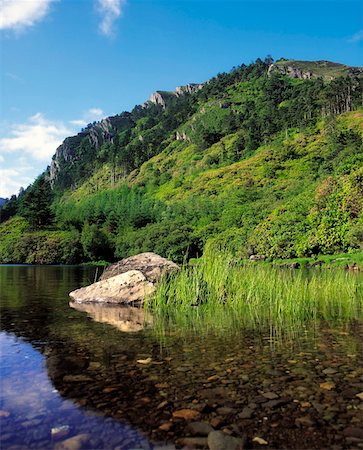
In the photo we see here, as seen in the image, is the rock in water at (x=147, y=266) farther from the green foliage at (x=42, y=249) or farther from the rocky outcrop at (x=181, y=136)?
the rocky outcrop at (x=181, y=136)

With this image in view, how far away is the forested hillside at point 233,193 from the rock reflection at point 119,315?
3177 centimetres

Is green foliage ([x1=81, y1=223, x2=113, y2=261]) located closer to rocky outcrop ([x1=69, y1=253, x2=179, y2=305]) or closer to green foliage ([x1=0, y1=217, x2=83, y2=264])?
green foliage ([x1=0, y1=217, x2=83, y2=264])

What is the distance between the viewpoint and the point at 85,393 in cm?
485

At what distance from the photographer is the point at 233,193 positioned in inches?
3920

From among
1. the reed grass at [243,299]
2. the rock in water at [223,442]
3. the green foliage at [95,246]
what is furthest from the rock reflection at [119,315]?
the green foliage at [95,246]

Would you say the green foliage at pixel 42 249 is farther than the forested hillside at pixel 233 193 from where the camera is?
Yes

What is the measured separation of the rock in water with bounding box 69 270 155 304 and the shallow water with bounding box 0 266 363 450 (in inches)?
226

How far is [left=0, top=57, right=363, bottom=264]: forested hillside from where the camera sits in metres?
56.6

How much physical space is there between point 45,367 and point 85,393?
140 centimetres

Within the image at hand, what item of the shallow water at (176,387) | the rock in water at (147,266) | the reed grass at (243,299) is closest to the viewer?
the shallow water at (176,387)

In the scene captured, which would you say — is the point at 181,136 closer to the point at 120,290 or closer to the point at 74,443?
the point at 120,290

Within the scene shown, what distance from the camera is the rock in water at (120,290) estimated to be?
14.4m

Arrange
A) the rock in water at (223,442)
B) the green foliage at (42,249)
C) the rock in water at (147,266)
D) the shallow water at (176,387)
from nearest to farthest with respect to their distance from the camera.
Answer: the rock in water at (223,442) → the shallow water at (176,387) → the rock in water at (147,266) → the green foliage at (42,249)

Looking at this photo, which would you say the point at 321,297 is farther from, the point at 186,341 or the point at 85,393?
the point at 85,393
